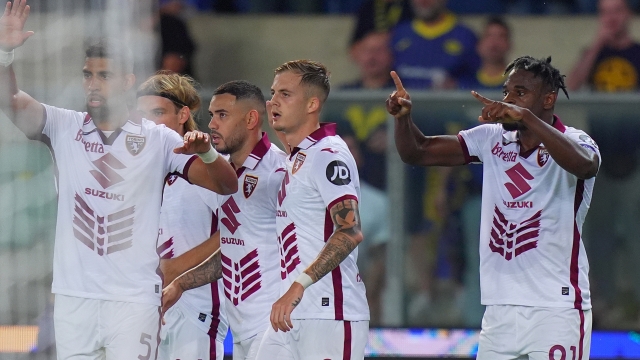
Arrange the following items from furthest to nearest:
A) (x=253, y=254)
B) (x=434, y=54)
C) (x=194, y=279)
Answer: (x=434, y=54), (x=194, y=279), (x=253, y=254)

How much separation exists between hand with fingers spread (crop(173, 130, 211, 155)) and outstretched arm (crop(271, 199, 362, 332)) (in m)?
0.63

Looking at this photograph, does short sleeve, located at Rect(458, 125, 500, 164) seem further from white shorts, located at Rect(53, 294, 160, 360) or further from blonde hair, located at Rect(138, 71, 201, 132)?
white shorts, located at Rect(53, 294, 160, 360)

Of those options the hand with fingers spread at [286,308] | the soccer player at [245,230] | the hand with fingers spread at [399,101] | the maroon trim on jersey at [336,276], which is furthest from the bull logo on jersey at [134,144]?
the hand with fingers spread at [399,101]

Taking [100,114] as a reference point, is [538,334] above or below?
below

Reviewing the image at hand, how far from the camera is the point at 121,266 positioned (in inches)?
196

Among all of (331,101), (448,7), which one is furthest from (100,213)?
(448,7)

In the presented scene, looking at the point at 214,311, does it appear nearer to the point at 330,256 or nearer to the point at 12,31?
the point at 330,256

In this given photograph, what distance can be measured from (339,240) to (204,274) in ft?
3.69

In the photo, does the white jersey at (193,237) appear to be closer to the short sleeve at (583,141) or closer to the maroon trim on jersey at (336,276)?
the maroon trim on jersey at (336,276)

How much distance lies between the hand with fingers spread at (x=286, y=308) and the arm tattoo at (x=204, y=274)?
1.08 metres

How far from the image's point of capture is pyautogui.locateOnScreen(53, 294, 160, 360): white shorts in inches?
192

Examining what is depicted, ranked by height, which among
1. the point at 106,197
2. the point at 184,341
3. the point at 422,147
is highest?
the point at 422,147

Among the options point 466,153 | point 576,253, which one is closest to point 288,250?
point 466,153

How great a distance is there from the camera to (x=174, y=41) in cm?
940
